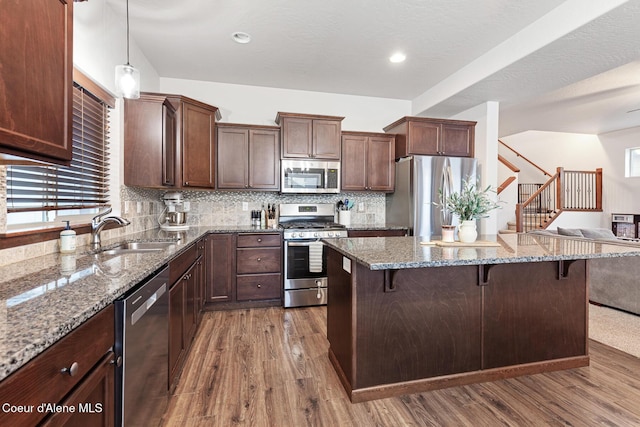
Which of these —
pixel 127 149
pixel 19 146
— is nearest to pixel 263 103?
pixel 127 149

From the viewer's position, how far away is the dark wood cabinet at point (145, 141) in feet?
9.16

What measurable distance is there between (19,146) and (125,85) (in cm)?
105

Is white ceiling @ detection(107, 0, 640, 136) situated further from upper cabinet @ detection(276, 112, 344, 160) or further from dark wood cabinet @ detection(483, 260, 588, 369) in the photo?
dark wood cabinet @ detection(483, 260, 588, 369)

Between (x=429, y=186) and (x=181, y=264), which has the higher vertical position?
(x=429, y=186)

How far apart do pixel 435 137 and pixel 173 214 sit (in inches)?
132

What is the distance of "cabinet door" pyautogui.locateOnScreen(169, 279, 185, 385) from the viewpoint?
188cm

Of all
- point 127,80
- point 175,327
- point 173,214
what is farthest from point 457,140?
point 175,327

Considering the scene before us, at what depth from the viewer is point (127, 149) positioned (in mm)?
2791

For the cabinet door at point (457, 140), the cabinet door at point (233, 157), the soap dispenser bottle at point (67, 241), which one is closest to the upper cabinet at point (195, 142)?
the cabinet door at point (233, 157)

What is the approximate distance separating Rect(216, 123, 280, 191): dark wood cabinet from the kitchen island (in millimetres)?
1956

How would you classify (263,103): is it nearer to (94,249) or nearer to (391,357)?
(94,249)

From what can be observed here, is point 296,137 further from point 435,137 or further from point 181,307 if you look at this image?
point 181,307

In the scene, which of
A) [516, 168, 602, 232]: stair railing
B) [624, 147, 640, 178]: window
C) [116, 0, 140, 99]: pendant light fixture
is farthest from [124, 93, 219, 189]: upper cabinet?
[624, 147, 640, 178]: window

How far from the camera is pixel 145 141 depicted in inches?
111
